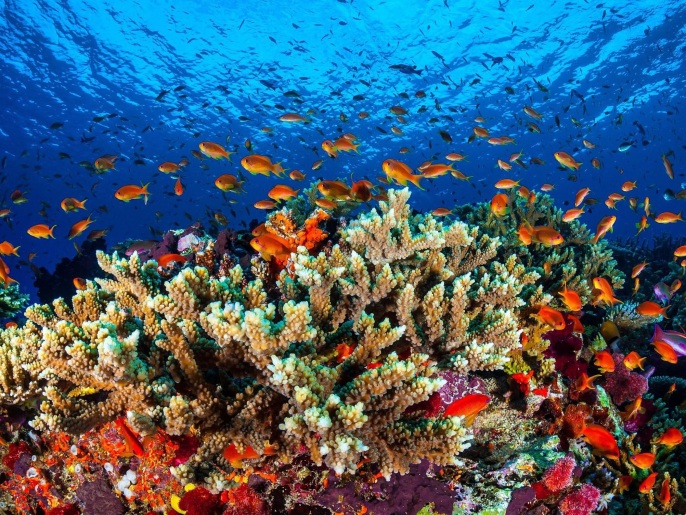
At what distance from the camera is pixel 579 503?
3.05 m

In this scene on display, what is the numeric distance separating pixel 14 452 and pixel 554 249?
7507 mm

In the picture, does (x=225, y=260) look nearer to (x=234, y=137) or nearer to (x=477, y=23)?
(x=477, y=23)

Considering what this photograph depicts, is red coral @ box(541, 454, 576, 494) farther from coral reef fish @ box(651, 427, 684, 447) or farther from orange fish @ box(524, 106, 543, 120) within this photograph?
orange fish @ box(524, 106, 543, 120)

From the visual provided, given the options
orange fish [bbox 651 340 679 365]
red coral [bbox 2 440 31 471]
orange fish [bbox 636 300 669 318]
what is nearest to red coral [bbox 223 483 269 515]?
red coral [bbox 2 440 31 471]

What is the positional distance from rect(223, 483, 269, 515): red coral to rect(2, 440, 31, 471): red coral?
2046 millimetres

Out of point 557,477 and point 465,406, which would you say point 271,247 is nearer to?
point 465,406

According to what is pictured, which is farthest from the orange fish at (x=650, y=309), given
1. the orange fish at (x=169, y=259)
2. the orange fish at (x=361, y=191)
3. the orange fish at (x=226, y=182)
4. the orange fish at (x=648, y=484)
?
the orange fish at (x=226, y=182)

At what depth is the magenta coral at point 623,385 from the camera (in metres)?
4.39

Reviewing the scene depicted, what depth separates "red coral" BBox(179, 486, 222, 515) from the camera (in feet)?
8.81

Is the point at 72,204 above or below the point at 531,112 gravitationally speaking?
below

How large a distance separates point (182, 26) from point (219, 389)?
3030 cm

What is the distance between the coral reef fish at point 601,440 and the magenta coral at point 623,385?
1.14 meters

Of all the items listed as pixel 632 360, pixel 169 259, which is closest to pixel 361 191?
pixel 169 259

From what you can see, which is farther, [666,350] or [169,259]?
[169,259]
